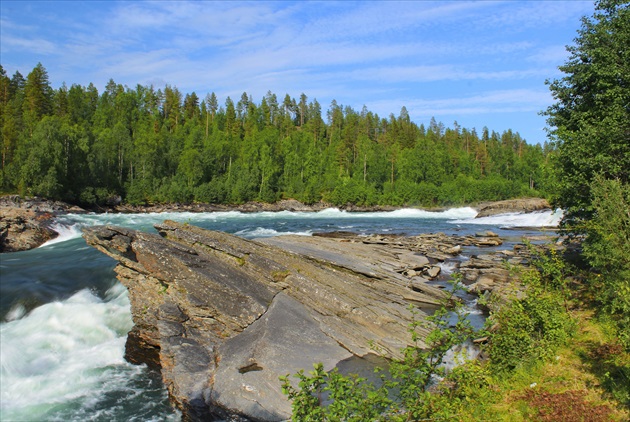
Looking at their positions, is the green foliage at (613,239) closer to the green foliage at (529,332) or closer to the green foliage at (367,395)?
the green foliage at (529,332)

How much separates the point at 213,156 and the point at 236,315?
326 ft

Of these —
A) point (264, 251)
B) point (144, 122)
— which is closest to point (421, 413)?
point (264, 251)

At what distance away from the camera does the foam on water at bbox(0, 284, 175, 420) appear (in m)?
11.8

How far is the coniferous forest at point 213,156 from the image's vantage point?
76625mm

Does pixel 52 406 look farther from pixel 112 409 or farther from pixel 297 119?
pixel 297 119

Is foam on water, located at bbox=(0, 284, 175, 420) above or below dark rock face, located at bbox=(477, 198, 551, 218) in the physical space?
below

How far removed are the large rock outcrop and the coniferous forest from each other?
65.1 meters

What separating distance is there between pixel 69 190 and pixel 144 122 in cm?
5589

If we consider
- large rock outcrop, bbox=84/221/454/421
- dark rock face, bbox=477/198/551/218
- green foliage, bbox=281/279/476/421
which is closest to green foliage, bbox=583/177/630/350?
green foliage, bbox=281/279/476/421

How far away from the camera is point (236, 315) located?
13.1 metres

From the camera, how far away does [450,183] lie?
11994cm

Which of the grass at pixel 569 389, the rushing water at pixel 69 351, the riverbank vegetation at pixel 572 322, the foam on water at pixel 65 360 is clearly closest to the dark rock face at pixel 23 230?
the rushing water at pixel 69 351

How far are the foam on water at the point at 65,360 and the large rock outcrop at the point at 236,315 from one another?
132 centimetres

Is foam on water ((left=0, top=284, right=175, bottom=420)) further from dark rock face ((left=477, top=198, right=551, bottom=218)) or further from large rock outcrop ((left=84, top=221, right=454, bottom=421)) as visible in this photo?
dark rock face ((left=477, top=198, right=551, bottom=218))
